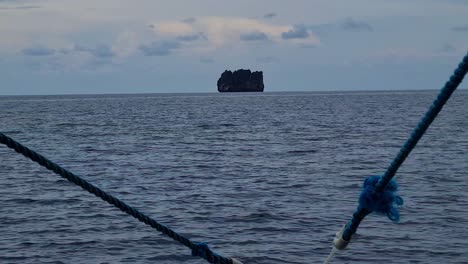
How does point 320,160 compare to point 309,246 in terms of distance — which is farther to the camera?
point 320,160

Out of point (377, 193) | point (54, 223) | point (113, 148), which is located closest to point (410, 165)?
point (54, 223)

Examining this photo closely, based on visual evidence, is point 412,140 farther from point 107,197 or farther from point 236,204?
point 236,204

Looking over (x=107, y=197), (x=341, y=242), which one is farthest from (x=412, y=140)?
(x=107, y=197)

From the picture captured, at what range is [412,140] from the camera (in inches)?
113

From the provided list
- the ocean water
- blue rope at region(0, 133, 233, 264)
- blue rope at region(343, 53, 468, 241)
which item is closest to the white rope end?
blue rope at region(343, 53, 468, 241)

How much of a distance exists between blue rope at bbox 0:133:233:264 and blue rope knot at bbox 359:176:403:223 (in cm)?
80

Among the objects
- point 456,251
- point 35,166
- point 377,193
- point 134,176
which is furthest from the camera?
point 35,166

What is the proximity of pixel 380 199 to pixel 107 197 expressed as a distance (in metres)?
1.43

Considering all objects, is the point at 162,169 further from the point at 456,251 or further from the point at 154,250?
the point at 456,251

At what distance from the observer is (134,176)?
1114 inches

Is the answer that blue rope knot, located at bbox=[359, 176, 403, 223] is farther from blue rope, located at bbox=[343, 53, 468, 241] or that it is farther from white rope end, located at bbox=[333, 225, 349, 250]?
white rope end, located at bbox=[333, 225, 349, 250]

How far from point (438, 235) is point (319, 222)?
3340mm

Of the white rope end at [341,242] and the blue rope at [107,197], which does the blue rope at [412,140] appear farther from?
the blue rope at [107,197]

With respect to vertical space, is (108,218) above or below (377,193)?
below
